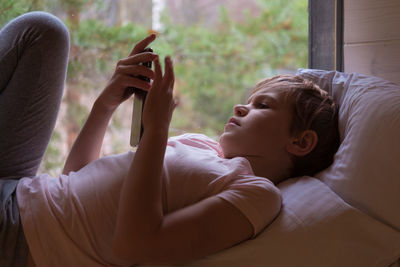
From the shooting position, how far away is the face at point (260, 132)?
103 cm

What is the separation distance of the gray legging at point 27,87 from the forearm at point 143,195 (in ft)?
1.09

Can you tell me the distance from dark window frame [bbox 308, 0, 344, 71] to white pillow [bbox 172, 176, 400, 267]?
2.31 feet

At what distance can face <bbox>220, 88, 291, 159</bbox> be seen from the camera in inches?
40.5

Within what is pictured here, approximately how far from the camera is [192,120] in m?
2.12

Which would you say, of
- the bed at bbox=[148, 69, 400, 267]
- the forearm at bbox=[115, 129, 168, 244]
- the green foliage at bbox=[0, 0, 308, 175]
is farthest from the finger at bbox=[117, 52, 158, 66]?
the green foliage at bbox=[0, 0, 308, 175]

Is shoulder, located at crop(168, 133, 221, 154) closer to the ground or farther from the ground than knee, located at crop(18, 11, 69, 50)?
closer to the ground

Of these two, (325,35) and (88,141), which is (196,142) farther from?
(325,35)

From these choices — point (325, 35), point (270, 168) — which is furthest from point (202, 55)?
point (270, 168)

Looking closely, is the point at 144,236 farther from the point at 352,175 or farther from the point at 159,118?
the point at 352,175

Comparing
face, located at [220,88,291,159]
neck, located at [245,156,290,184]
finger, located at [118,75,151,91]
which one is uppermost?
finger, located at [118,75,151,91]

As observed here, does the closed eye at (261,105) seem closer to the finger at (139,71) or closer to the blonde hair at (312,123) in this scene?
the blonde hair at (312,123)

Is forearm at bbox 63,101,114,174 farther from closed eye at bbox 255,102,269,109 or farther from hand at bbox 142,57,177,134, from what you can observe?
closed eye at bbox 255,102,269,109

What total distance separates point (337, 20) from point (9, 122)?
103 cm

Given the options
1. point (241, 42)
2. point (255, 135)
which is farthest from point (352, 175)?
point (241, 42)
